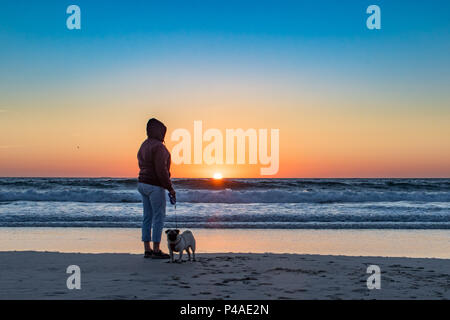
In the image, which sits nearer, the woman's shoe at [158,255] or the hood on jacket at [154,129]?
the hood on jacket at [154,129]

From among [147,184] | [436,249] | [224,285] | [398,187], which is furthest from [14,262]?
[398,187]

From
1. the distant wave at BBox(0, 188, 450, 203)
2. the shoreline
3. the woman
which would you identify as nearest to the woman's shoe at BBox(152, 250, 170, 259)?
the woman

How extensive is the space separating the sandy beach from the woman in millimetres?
568

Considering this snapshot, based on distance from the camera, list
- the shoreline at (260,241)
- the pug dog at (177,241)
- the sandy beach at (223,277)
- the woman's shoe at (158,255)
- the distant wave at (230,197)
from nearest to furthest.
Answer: the sandy beach at (223,277), the pug dog at (177,241), the woman's shoe at (158,255), the shoreline at (260,241), the distant wave at (230,197)

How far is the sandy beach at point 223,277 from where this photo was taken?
15.7 feet

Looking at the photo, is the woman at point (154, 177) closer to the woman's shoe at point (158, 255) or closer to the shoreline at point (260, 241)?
the woman's shoe at point (158, 255)

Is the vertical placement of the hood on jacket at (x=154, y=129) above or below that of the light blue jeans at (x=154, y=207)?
above

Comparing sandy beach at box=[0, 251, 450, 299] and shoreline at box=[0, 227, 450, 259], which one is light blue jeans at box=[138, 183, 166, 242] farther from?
shoreline at box=[0, 227, 450, 259]

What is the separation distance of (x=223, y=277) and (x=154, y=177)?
69.8 inches

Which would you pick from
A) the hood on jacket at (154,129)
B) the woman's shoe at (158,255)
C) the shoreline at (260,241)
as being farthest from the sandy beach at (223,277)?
the hood on jacket at (154,129)

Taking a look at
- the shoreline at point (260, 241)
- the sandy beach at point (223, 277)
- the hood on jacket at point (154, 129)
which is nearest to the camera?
the sandy beach at point (223, 277)

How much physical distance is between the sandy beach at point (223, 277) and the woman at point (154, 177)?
568mm
